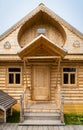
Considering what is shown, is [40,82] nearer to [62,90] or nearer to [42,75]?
[42,75]

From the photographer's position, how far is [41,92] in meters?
16.4

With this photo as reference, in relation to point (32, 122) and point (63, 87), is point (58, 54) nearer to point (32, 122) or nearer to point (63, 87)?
point (63, 87)

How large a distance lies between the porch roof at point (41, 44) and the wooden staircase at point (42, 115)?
307 centimetres

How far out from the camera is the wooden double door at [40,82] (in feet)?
53.5

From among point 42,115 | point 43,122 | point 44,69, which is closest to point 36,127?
point 43,122

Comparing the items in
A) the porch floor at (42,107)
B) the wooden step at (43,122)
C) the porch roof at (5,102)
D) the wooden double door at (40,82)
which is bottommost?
the wooden step at (43,122)

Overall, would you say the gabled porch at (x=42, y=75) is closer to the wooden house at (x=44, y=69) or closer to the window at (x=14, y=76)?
the wooden house at (x=44, y=69)

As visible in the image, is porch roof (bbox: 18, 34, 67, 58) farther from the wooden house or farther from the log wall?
the log wall

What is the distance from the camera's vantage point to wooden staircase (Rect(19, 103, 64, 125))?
504 inches

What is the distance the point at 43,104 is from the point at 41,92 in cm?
109

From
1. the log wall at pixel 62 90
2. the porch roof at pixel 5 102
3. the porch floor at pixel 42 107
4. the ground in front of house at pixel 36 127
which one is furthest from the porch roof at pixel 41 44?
the ground in front of house at pixel 36 127

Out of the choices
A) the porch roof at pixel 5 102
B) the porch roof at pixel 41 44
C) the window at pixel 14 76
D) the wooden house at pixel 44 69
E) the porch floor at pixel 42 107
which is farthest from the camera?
the window at pixel 14 76

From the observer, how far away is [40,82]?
16359 mm

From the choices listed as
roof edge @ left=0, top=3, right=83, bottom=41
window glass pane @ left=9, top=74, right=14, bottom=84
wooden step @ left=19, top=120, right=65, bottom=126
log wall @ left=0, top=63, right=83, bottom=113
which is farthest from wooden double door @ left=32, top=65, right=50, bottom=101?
wooden step @ left=19, top=120, right=65, bottom=126
